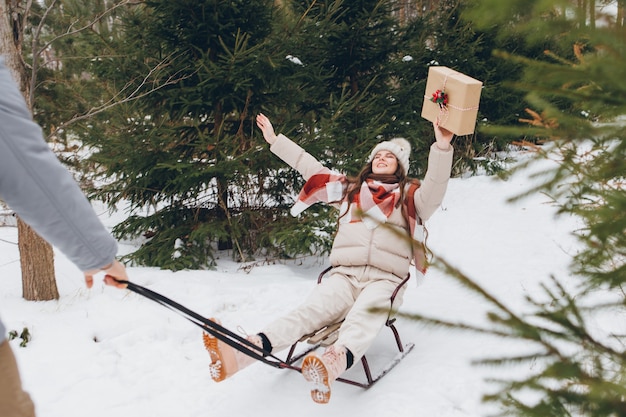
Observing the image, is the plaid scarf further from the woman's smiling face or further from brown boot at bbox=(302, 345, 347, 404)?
brown boot at bbox=(302, 345, 347, 404)

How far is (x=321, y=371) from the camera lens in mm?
3010

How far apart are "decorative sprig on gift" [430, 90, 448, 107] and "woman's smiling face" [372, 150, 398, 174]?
63 cm

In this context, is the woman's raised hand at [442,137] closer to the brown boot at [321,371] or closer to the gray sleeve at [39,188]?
the brown boot at [321,371]

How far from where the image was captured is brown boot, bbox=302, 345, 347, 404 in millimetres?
3012

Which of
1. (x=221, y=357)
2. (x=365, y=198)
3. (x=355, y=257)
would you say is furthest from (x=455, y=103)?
(x=221, y=357)

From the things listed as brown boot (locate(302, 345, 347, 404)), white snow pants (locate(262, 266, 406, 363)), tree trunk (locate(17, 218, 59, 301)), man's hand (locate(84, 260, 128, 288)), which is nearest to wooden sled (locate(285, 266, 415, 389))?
white snow pants (locate(262, 266, 406, 363))

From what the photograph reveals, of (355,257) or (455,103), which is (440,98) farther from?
(355,257)

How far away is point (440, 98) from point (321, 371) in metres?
2.11

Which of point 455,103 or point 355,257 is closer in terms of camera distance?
point 455,103

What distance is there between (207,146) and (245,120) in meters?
0.83

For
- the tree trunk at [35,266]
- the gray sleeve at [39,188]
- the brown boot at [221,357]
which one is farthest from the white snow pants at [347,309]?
the tree trunk at [35,266]

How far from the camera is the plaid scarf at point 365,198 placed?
157 inches

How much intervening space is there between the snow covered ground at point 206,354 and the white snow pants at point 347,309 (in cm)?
37

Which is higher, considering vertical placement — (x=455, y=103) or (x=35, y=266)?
(x=455, y=103)
